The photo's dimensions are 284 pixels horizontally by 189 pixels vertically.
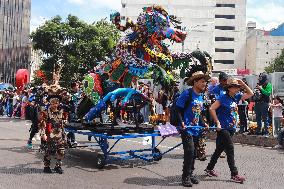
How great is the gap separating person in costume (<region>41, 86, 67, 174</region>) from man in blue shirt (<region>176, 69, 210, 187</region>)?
98.6 inches

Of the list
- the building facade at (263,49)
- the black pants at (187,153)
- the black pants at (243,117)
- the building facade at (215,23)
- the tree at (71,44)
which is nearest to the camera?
the black pants at (187,153)

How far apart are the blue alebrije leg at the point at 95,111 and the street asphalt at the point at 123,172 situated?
991 millimetres

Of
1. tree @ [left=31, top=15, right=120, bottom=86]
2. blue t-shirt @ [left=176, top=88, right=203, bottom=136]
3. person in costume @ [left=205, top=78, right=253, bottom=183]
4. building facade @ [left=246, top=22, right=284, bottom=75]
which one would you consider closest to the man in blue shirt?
blue t-shirt @ [left=176, top=88, right=203, bottom=136]

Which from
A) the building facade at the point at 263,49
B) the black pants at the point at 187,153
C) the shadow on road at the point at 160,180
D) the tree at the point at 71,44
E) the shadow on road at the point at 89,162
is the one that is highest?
the building facade at the point at 263,49

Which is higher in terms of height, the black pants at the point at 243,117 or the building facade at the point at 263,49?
the building facade at the point at 263,49

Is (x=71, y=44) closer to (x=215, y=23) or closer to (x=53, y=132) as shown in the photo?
(x=53, y=132)

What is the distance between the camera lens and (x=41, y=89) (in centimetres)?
930

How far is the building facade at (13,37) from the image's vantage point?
9219cm

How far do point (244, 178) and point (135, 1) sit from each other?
281 feet

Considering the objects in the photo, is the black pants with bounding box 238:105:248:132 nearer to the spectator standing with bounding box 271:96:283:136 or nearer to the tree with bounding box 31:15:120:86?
the spectator standing with bounding box 271:96:283:136

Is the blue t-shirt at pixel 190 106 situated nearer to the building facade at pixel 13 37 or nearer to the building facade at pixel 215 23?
the building facade at pixel 215 23

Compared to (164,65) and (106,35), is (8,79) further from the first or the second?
(164,65)

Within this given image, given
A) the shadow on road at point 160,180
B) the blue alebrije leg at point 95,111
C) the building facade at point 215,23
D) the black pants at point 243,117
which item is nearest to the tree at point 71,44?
the black pants at point 243,117

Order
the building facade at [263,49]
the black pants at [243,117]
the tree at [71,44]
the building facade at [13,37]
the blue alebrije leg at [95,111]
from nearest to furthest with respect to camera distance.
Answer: the blue alebrije leg at [95,111] → the black pants at [243,117] → the tree at [71,44] → the building facade at [263,49] → the building facade at [13,37]
